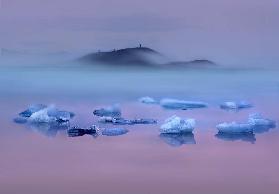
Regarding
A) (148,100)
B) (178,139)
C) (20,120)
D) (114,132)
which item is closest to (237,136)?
(178,139)

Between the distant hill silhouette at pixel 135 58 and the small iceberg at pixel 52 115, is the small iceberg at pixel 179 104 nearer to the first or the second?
the distant hill silhouette at pixel 135 58

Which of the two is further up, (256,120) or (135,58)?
(135,58)

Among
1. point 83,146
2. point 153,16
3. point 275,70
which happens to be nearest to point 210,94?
point 275,70

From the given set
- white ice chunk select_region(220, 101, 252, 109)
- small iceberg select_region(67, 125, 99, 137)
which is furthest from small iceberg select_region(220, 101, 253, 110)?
small iceberg select_region(67, 125, 99, 137)

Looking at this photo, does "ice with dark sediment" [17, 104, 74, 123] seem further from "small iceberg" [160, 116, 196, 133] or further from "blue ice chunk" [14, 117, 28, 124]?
"small iceberg" [160, 116, 196, 133]

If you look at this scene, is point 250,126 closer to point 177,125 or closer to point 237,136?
point 237,136
